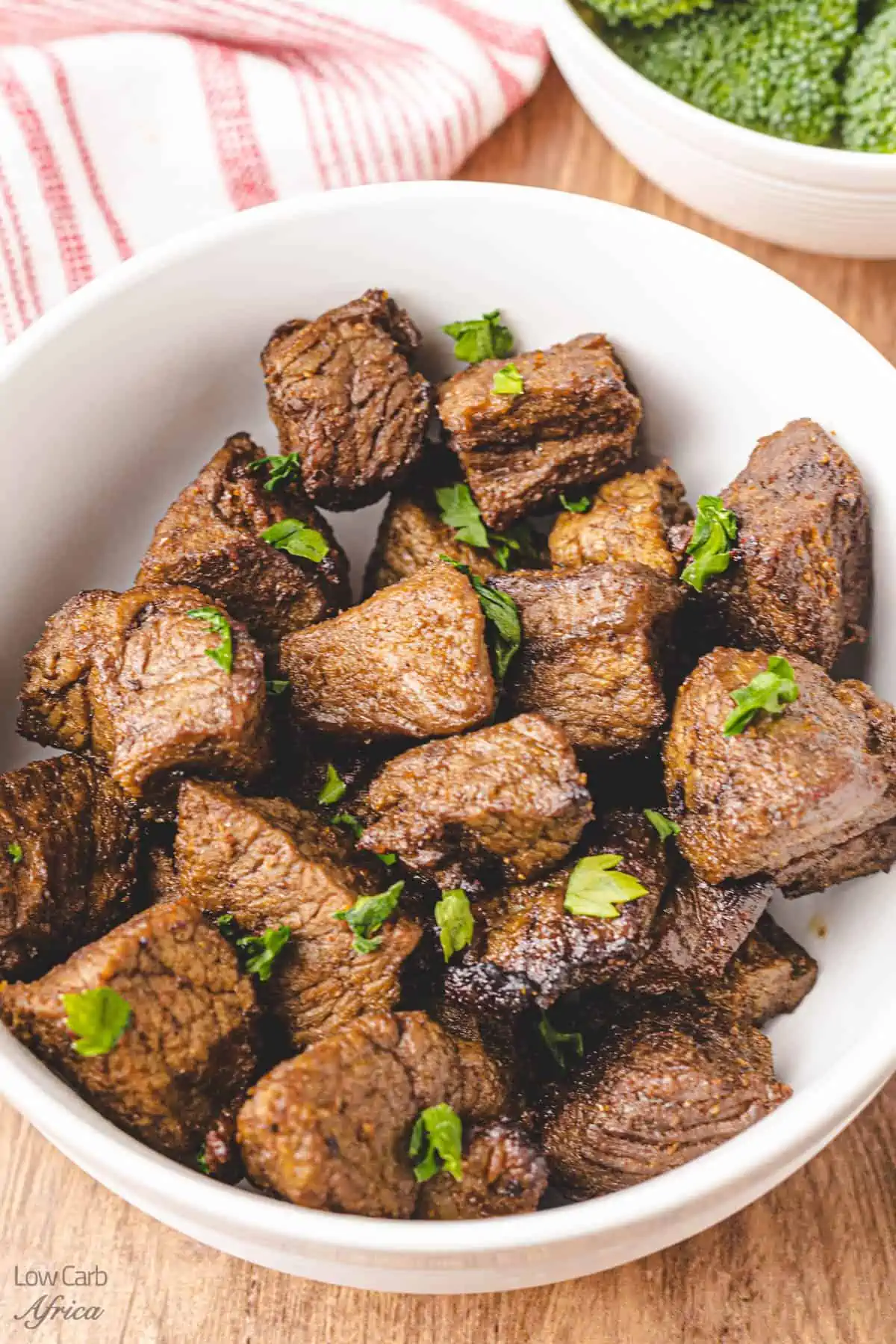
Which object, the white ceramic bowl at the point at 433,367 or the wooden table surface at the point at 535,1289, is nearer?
the white ceramic bowl at the point at 433,367

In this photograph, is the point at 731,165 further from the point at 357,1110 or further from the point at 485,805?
the point at 357,1110

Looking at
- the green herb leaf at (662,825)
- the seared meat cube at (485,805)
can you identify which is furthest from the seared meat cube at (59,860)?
the green herb leaf at (662,825)

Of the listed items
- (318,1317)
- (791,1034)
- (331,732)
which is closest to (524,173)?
(331,732)

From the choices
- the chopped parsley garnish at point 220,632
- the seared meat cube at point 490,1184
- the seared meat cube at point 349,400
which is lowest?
the seared meat cube at point 490,1184

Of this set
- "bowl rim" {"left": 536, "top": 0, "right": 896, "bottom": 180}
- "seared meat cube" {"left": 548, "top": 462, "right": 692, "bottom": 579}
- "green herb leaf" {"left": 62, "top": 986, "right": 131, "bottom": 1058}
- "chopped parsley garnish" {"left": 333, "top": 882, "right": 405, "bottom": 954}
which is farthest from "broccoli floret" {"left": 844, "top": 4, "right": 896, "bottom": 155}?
"green herb leaf" {"left": 62, "top": 986, "right": 131, "bottom": 1058}

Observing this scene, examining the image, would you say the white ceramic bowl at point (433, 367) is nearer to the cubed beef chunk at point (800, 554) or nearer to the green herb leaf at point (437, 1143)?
the cubed beef chunk at point (800, 554)

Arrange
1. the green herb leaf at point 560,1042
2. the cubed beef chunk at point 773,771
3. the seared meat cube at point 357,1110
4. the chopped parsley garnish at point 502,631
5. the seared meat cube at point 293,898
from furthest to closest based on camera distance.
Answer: the chopped parsley garnish at point 502,631 < the green herb leaf at point 560,1042 < the seared meat cube at point 293,898 < the cubed beef chunk at point 773,771 < the seared meat cube at point 357,1110
